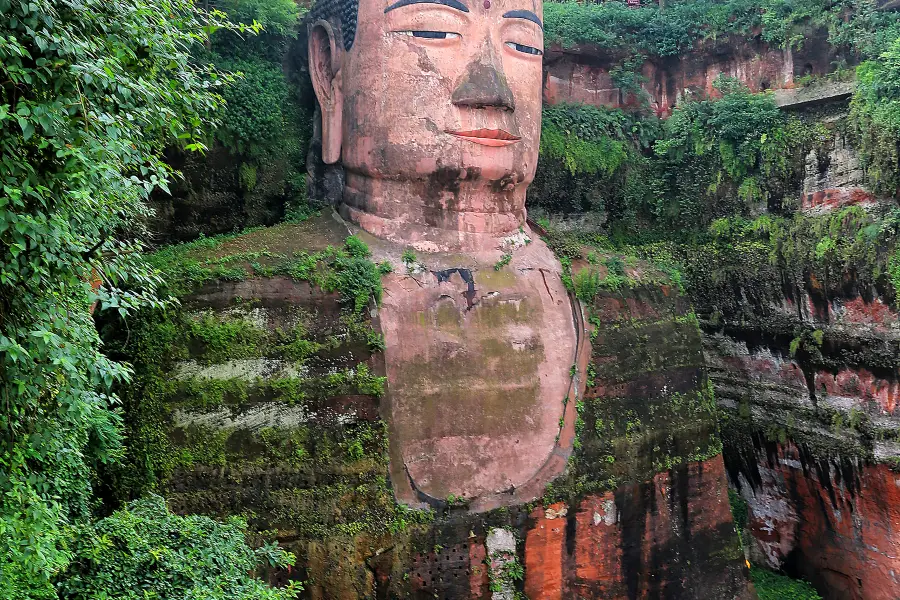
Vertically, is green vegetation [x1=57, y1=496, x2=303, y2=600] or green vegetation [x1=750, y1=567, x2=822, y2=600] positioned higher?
green vegetation [x1=57, y1=496, x2=303, y2=600]

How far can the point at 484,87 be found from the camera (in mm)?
7449

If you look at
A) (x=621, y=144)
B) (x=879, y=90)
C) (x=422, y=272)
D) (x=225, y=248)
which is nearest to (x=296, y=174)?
(x=225, y=248)

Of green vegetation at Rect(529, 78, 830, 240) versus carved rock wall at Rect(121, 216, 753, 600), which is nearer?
carved rock wall at Rect(121, 216, 753, 600)

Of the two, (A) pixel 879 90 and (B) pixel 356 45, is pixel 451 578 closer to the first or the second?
(B) pixel 356 45

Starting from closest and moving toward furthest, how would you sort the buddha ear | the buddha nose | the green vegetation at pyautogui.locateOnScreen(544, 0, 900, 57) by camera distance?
the buddha nose, the buddha ear, the green vegetation at pyautogui.locateOnScreen(544, 0, 900, 57)

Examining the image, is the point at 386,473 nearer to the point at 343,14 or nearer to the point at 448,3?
the point at 448,3

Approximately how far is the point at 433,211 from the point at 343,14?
2455mm

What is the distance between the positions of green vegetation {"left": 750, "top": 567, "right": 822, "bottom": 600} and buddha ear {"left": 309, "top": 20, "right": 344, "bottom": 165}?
733 cm

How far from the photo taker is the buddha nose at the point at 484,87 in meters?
7.44

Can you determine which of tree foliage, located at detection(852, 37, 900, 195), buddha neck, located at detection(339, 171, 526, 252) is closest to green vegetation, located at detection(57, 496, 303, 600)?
buddha neck, located at detection(339, 171, 526, 252)

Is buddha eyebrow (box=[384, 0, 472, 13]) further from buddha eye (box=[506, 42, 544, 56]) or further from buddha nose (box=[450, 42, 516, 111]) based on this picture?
buddha eye (box=[506, 42, 544, 56])

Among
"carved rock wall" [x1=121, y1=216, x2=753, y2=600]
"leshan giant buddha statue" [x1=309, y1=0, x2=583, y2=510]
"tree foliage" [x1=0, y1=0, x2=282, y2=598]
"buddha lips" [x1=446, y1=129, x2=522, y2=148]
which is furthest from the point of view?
Answer: "buddha lips" [x1=446, y1=129, x2=522, y2=148]

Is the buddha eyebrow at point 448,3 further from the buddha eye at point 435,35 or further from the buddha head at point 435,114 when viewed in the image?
the buddha eye at point 435,35

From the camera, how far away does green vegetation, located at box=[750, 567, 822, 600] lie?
930cm
